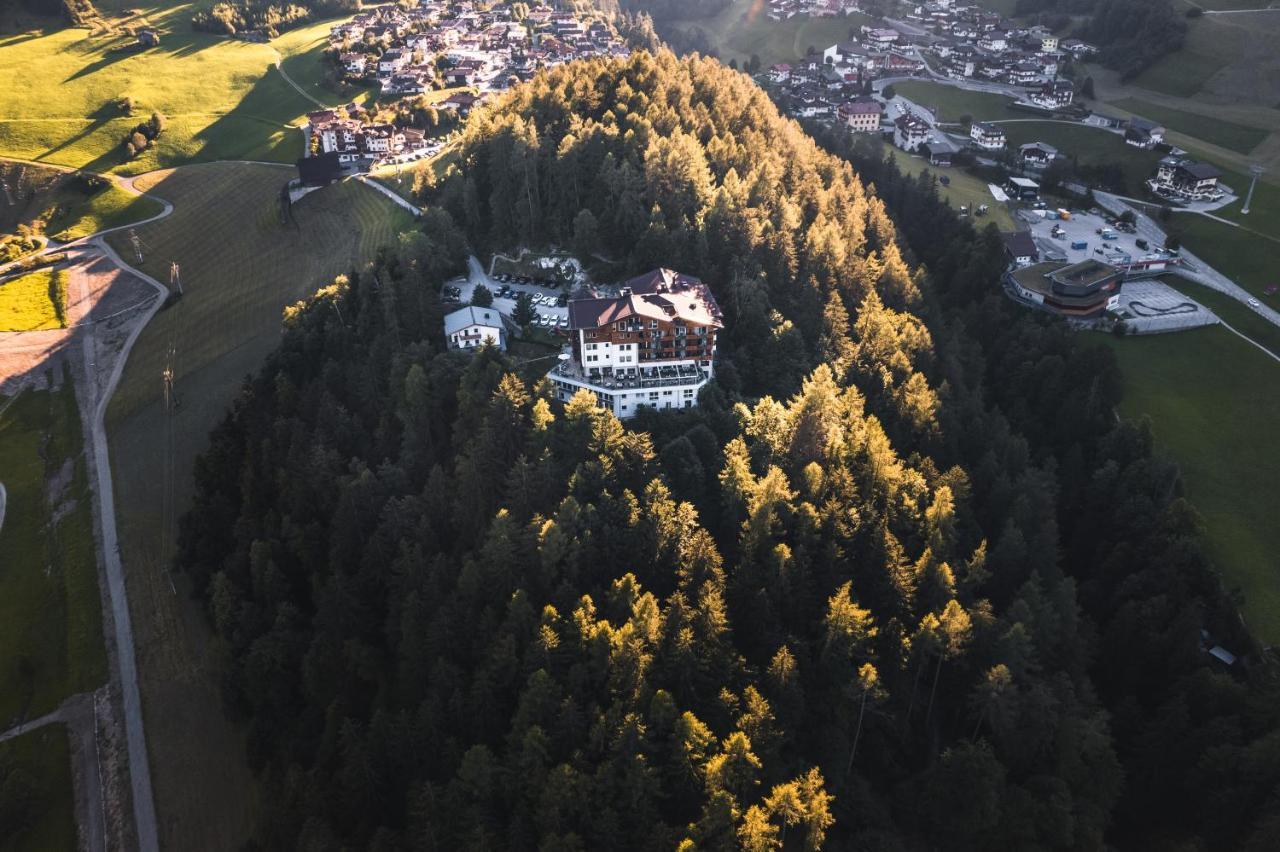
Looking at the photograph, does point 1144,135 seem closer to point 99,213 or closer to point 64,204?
point 99,213

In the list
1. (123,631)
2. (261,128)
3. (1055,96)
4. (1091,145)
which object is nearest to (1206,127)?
(1091,145)

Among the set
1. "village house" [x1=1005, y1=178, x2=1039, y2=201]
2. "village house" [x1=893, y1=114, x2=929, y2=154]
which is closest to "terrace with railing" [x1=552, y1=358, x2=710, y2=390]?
"village house" [x1=1005, y1=178, x2=1039, y2=201]

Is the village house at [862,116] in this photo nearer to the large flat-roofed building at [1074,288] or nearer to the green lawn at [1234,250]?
the green lawn at [1234,250]

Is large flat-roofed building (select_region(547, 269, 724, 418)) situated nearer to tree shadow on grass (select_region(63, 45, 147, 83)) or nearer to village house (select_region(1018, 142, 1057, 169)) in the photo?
village house (select_region(1018, 142, 1057, 169))

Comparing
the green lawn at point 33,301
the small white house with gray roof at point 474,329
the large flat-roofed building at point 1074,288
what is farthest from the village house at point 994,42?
the green lawn at point 33,301

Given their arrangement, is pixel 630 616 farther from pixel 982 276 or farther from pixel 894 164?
pixel 894 164

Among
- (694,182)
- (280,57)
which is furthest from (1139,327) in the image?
(280,57)
